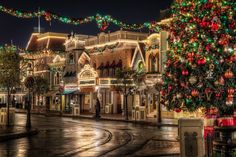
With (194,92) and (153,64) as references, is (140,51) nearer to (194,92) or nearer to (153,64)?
(153,64)

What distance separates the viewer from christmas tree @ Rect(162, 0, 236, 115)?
1747cm

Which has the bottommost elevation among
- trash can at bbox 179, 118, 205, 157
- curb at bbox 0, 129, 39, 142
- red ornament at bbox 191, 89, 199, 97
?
curb at bbox 0, 129, 39, 142

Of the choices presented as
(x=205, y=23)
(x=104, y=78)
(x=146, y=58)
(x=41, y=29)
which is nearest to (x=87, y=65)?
(x=104, y=78)

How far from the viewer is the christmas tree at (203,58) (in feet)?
57.3

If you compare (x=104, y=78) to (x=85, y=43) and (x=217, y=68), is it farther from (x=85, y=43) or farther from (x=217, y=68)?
(x=217, y=68)

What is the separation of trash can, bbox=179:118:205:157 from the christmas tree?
17.6ft

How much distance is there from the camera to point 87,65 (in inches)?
2205

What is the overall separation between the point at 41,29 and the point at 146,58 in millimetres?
42346

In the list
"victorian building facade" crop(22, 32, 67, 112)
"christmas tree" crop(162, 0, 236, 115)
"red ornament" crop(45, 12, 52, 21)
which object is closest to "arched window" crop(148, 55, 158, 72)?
"victorian building facade" crop(22, 32, 67, 112)

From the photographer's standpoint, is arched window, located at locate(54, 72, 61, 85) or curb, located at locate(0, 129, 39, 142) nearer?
curb, located at locate(0, 129, 39, 142)

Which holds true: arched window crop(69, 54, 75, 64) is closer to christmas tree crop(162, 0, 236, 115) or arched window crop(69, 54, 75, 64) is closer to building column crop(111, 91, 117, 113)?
building column crop(111, 91, 117, 113)

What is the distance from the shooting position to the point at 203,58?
1756cm

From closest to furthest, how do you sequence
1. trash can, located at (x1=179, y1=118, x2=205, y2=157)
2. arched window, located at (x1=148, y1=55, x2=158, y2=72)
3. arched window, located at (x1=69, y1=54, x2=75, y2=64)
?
trash can, located at (x1=179, y1=118, x2=205, y2=157) → arched window, located at (x1=148, y1=55, x2=158, y2=72) → arched window, located at (x1=69, y1=54, x2=75, y2=64)

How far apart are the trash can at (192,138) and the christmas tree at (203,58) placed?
5.35 metres
